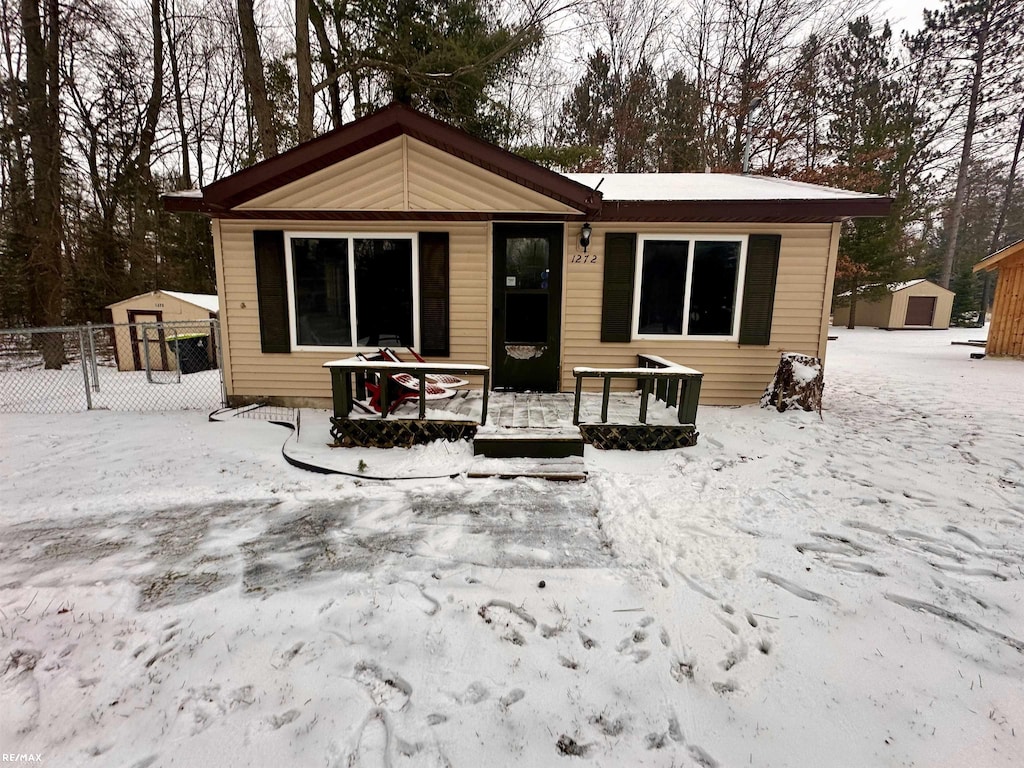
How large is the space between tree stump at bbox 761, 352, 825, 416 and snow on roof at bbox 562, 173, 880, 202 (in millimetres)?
1871

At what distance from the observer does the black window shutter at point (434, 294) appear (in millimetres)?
5605

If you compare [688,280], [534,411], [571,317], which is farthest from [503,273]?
[688,280]

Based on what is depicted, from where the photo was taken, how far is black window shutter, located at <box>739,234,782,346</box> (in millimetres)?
5551

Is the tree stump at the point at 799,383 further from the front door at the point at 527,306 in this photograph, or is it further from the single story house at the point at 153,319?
the single story house at the point at 153,319

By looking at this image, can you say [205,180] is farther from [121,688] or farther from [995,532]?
[995,532]

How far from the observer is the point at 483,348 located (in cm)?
585

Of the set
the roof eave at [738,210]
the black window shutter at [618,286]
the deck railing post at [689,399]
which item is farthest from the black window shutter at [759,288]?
the deck railing post at [689,399]

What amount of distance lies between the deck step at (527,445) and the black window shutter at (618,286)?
2.14m

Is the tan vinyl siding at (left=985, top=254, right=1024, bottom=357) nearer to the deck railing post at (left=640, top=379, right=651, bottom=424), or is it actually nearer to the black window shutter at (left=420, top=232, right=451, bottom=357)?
the deck railing post at (left=640, top=379, right=651, bottom=424)

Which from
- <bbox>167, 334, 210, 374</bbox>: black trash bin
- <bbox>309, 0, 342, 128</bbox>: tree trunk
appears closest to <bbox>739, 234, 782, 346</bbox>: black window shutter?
<bbox>309, 0, 342, 128</bbox>: tree trunk

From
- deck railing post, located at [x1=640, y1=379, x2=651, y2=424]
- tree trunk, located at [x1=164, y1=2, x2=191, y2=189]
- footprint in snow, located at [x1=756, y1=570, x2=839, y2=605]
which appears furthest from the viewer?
tree trunk, located at [x1=164, y1=2, x2=191, y2=189]

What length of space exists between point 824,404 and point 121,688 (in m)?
7.63

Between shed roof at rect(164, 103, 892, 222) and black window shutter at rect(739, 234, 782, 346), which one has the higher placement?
shed roof at rect(164, 103, 892, 222)

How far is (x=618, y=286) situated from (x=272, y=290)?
172 inches
